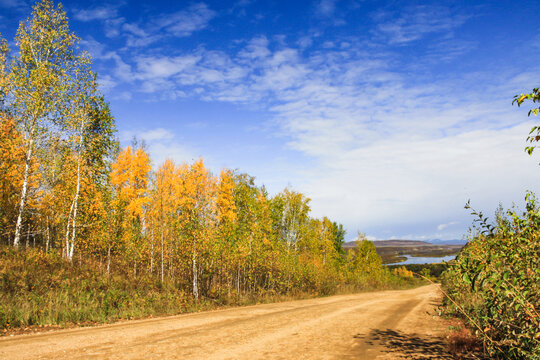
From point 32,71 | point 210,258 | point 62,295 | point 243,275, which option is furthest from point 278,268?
point 32,71

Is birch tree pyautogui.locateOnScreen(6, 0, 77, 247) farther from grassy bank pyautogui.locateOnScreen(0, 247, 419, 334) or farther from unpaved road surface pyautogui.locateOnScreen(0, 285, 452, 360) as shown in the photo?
unpaved road surface pyautogui.locateOnScreen(0, 285, 452, 360)

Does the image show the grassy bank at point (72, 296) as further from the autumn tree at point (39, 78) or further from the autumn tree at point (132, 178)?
the autumn tree at point (132, 178)

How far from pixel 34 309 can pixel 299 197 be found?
134 feet

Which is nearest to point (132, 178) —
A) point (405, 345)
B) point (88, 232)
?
point (88, 232)

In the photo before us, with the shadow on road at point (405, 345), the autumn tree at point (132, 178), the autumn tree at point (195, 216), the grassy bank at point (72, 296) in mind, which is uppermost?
A: the autumn tree at point (132, 178)

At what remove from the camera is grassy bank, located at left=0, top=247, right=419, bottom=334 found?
511 inches

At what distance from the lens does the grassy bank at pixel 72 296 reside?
42.6 ft

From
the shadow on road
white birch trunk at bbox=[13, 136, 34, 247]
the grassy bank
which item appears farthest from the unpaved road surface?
white birch trunk at bbox=[13, 136, 34, 247]

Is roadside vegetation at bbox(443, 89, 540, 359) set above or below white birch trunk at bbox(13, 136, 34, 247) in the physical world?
below

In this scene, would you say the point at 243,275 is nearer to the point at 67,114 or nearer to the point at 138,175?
the point at 67,114

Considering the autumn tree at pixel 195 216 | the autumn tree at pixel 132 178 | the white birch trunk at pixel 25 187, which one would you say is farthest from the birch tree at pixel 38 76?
the autumn tree at pixel 132 178

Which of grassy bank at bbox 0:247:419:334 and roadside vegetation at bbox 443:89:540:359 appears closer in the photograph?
roadside vegetation at bbox 443:89:540:359

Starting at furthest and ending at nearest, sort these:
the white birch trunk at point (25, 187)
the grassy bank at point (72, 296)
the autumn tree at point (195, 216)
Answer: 1. the autumn tree at point (195, 216)
2. the white birch trunk at point (25, 187)
3. the grassy bank at point (72, 296)

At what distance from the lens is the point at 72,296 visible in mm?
15469
